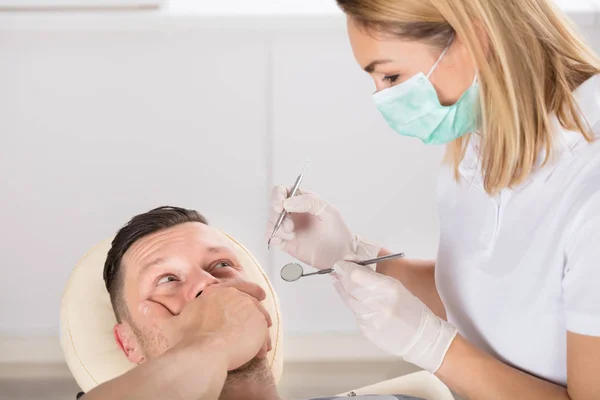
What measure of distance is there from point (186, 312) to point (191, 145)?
1.07m

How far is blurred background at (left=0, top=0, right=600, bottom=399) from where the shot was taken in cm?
239

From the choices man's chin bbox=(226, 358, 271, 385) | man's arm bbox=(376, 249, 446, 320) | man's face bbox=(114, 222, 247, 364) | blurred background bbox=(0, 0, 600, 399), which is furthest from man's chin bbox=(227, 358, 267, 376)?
blurred background bbox=(0, 0, 600, 399)

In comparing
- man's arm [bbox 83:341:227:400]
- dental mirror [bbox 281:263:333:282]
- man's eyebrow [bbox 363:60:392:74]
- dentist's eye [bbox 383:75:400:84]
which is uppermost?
man's eyebrow [bbox 363:60:392:74]

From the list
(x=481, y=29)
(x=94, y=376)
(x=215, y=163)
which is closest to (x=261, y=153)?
(x=215, y=163)

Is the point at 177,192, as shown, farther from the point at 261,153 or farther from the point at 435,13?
the point at 435,13

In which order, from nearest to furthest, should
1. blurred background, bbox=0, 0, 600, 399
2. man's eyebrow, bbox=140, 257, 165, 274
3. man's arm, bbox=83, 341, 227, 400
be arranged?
man's arm, bbox=83, 341, 227, 400 < man's eyebrow, bbox=140, 257, 165, 274 < blurred background, bbox=0, 0, 600, 399

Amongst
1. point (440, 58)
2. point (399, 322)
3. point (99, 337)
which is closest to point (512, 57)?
point (440, 58)

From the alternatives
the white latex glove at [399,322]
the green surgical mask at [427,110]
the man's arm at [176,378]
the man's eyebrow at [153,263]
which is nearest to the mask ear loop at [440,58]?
the green surgical mask at [427,110]

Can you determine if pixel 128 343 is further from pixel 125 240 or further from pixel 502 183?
pixel 502 183

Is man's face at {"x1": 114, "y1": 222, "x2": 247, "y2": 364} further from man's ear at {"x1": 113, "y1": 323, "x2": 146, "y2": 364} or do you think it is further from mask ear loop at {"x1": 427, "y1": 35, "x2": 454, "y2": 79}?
mask ear loop at {"x1": 427, "y1": 35, "x2": 454, "y2": 79}

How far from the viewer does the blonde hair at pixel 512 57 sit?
1.30 metres

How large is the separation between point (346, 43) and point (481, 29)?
1.14 meters

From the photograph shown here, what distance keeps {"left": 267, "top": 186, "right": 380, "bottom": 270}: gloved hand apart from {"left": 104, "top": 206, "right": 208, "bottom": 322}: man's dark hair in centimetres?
25

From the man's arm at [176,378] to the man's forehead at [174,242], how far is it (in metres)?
0.49
